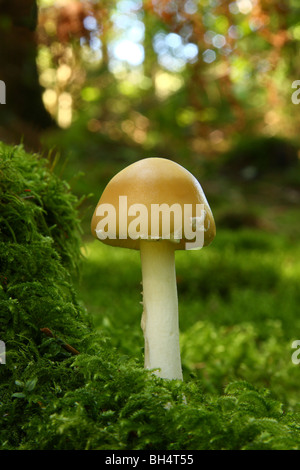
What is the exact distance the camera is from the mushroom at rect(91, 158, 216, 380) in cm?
139

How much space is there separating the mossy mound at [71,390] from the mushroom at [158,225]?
16 cm

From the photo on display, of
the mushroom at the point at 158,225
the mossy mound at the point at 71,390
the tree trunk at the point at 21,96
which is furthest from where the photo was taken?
the tree trunk at the point at 21,96

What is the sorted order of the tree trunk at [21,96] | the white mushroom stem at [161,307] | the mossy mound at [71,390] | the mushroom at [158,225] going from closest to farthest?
1. the mossy mound at [71,390]
2. the mushroom at [158,225]
3. the white mushroom stem at [161,307]
4. the tree trunk at [21,96]

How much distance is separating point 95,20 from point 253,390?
4.67 m

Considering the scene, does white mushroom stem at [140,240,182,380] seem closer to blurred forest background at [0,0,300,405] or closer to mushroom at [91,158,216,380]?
mushroom at [91,158,216,380]

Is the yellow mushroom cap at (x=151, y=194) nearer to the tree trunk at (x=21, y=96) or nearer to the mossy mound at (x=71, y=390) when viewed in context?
the mossy mound at (x=71, y=390)

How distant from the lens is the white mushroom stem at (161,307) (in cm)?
154

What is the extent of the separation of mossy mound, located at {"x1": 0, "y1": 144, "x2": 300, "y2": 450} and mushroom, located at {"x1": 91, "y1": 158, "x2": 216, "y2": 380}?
0.52 feet

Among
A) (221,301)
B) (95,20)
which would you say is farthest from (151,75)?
(221,301)

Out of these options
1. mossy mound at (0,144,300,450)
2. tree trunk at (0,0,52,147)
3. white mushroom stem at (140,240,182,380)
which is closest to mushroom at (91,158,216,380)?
white mushroom stem at (140,240,182,380)

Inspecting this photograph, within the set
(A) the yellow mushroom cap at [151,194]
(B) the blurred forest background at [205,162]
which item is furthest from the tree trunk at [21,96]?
(A) the yellow mushroom cap at [151,194]

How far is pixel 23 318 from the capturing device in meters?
1.46
